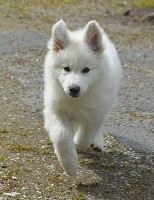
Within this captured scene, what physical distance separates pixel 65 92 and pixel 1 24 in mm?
9816

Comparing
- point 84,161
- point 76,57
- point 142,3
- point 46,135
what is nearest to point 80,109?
point 76,57

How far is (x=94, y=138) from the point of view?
6750 mm

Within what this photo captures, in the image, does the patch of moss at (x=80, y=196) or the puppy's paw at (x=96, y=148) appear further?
the puppy's paw at (x=96, y=148)

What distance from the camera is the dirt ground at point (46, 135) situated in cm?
628

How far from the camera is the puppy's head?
618 cm

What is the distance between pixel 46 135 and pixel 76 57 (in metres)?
1.76

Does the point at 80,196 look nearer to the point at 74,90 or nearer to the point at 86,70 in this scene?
the point at 74,90

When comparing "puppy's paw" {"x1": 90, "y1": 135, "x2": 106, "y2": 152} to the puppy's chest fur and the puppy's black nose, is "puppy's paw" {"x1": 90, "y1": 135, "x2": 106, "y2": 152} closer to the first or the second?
the puppy's chest fur

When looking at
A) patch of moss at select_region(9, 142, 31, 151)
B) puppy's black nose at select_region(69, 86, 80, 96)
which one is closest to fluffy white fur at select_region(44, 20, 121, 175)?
puppy's black nose at select_region(69, 86, 80, 96)

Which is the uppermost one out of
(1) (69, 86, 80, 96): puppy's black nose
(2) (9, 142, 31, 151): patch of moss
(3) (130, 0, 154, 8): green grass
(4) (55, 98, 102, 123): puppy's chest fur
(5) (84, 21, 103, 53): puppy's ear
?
(5) (84, 21, 103, 53): puppy's ear

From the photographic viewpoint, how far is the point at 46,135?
7766mm

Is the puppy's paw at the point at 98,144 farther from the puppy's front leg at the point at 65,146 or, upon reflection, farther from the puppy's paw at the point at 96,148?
the puppy's front leg at the point at 65,146

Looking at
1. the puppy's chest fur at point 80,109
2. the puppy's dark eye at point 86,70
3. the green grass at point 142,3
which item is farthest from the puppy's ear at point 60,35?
the green grass at point 142,3

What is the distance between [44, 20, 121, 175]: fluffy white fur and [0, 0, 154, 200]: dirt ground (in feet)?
1.55
